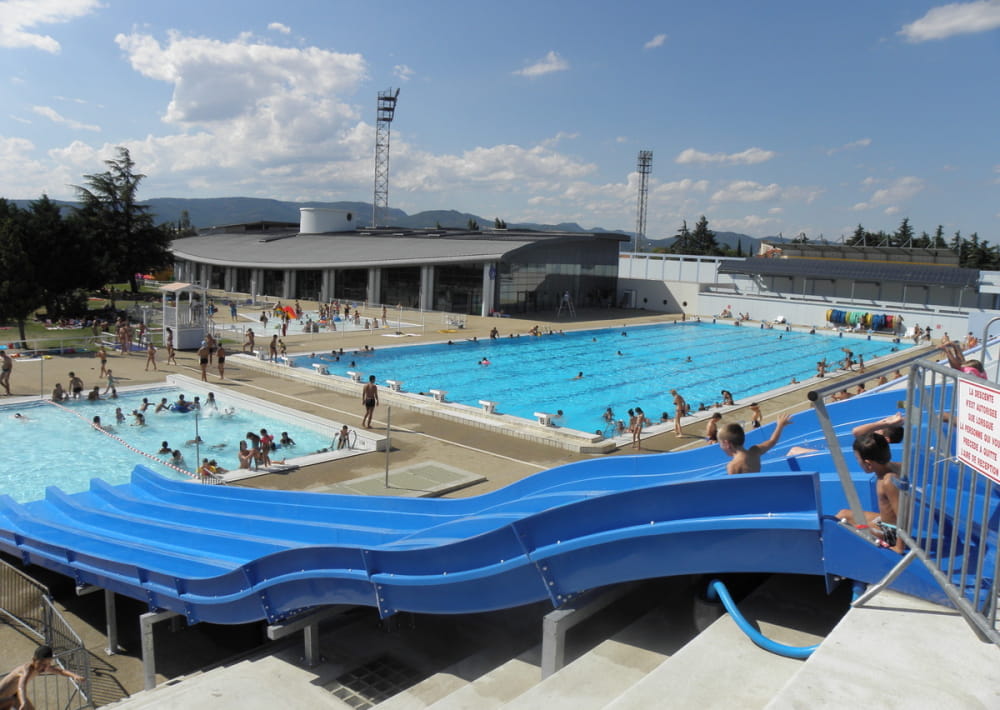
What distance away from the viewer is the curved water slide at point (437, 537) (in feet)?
14.1

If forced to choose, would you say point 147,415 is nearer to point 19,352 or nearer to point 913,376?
point 19,352

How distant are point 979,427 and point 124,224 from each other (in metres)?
50.5

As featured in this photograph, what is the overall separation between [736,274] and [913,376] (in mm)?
48974

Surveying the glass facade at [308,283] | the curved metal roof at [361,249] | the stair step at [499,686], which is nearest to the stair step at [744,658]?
the stair step at [499,686]

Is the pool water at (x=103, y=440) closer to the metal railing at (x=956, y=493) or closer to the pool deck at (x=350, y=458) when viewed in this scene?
the pool deck at (x=350, y=458)

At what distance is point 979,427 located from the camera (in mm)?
2924

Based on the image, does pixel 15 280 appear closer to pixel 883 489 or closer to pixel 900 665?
pixel 883 489

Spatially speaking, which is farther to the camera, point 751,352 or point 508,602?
point 751,352

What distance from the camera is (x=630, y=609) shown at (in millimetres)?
5488

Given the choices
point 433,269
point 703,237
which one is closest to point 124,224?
point 433,269

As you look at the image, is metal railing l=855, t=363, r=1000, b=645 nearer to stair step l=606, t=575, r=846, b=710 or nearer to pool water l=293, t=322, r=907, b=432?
stair step l=606, t=575, r=846, b=710

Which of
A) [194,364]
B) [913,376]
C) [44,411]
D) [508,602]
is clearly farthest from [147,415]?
[913,376]

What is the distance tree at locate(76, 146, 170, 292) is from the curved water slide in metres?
37.9

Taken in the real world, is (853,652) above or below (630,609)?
above
